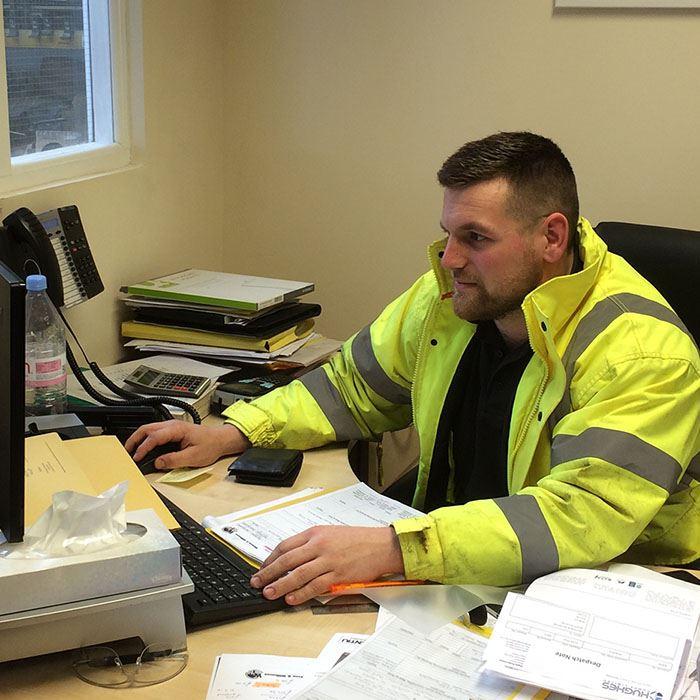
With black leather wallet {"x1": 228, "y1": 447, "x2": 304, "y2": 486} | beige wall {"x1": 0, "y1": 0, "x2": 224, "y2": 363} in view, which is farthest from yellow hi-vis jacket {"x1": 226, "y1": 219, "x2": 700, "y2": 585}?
beige wall {"x1": 0, "y1": 0, "x2": 224, "y2": 363}

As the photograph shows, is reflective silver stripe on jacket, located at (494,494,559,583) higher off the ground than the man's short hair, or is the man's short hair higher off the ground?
the man's short hair

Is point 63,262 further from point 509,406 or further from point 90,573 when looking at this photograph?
point 90,573

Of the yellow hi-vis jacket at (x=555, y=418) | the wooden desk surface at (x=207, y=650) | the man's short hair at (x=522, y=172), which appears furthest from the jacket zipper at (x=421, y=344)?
the wooden desk surface at (x=207, y=650)

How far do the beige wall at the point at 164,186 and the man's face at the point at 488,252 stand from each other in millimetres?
945

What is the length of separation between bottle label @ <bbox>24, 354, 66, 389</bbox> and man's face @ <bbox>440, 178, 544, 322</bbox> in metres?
0.78

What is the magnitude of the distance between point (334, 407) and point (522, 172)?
23.3 inches

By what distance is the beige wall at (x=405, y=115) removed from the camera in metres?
Result: 2.40

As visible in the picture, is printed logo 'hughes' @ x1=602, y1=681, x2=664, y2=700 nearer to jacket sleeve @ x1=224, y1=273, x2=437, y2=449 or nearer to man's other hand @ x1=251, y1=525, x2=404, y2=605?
man's other hand @ x1=251, y1=525, x2=404, y2=605

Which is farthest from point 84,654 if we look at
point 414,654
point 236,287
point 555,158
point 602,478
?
point 236,287

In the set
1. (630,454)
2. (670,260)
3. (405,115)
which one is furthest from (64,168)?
(630,454)

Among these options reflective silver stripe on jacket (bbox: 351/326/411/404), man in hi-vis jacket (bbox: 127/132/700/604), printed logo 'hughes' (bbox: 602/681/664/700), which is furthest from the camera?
reflective silver stripe on jacket (bbox: 351/326/411/404)

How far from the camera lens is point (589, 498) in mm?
1437

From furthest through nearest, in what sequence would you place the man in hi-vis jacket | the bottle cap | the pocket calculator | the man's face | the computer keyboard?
1. the pocket calculator
2. the bottle cap
3. the man's face
4. the man in hi-vis jacket
5. the computer keyboard

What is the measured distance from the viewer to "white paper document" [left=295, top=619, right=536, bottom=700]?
1152mm
